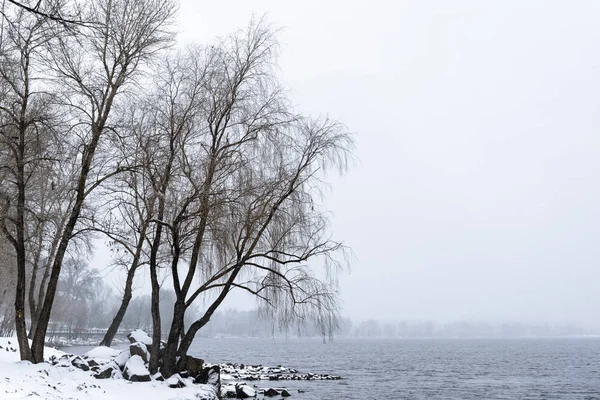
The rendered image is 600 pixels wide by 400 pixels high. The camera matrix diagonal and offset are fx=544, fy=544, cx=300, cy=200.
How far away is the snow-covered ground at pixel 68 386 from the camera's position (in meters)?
12.4

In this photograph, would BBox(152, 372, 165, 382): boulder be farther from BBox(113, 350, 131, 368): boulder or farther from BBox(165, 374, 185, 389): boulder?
BBox(113, 350, 131, 368): boulder

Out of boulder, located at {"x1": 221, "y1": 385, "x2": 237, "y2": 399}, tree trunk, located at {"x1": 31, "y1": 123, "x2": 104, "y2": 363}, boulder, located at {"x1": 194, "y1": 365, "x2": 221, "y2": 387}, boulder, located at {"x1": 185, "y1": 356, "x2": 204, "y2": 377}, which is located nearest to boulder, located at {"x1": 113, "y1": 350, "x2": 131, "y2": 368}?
boulder, located at {"x1": 185, "y1": 356, "x2": 204, "y2": 377}

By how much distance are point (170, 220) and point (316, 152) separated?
603 centimetres

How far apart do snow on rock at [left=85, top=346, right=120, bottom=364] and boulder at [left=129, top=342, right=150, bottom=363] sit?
1.78 feet

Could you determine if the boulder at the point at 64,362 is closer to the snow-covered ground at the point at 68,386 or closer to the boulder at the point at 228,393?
the snow-covered ground at the point at 68,386

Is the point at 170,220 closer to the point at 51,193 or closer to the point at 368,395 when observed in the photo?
the point at 51,193

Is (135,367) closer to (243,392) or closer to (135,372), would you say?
(135,372)

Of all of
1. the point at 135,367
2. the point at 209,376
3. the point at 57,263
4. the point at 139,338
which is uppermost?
the point at 57,263

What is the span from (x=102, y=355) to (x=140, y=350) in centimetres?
137

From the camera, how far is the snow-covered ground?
40.7 feet

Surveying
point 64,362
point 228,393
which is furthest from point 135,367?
point 228,393

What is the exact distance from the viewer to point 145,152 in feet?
→ 59.6

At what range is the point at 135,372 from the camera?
17375mm

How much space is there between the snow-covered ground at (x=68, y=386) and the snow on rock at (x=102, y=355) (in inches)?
68.4
